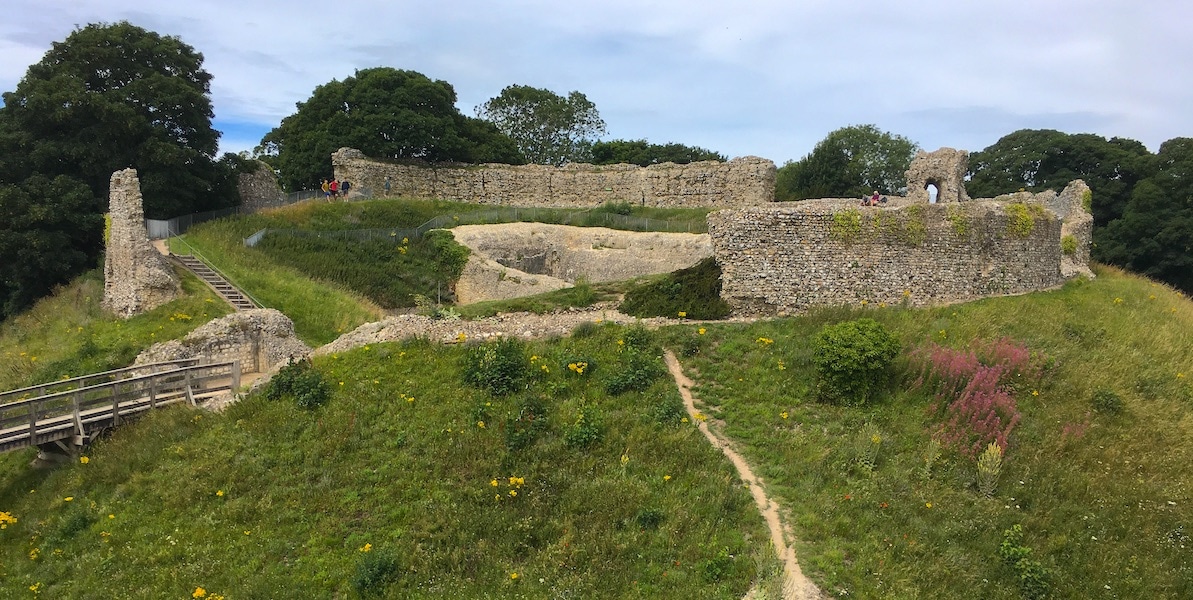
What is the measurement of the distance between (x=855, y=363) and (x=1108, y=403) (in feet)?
15.2

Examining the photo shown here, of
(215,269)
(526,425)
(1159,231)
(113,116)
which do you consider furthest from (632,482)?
(1159,231)

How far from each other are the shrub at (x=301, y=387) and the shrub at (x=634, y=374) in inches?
228

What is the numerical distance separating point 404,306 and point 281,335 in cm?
684

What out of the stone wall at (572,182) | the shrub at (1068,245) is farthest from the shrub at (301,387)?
the shrub at (1068,245)

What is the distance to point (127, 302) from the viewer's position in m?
20.8

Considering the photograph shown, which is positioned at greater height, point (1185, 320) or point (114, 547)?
point (1185, 320)

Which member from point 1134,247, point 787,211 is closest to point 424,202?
point 787,211

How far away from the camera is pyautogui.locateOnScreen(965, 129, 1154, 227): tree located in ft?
150

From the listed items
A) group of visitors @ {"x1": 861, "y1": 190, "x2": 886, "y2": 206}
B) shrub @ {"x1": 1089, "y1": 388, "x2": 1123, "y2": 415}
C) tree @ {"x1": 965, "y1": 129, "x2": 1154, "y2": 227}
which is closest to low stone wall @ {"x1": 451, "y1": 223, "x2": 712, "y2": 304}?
group of visitors @ {"x1": 861, "y1": 190, "x2": 886, "y2": 206}

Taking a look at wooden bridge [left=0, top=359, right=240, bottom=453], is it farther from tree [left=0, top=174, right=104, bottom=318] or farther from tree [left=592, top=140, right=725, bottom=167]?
tree [left=592, top=140, right=725, bottom=167]

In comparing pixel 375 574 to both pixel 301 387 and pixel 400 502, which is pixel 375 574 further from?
pixel 301 387

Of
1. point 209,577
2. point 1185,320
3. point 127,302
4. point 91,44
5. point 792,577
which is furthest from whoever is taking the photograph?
point 91,44

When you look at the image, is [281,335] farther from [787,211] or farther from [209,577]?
Result: [787,211]

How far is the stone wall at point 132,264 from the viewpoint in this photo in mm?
20625
